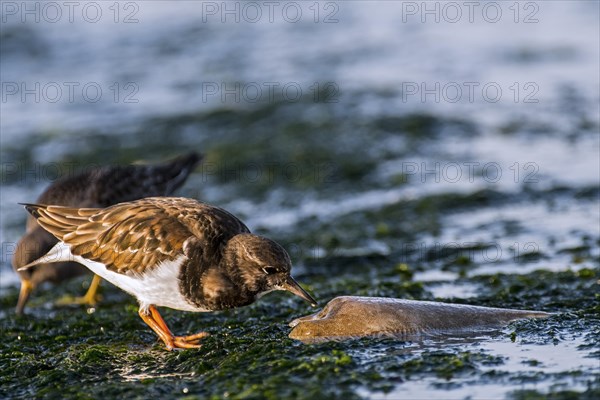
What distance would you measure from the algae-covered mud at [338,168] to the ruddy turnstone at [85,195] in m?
0.24

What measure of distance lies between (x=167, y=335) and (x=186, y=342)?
118 millimetres

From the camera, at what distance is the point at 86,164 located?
11023 millimetres

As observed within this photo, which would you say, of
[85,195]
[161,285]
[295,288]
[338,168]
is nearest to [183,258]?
[161,285]

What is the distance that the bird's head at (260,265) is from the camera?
5.38 meters

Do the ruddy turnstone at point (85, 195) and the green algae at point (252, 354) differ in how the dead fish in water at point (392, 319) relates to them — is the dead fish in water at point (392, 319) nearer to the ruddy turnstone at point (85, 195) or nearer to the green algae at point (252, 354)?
the green algae at point (252, 354)

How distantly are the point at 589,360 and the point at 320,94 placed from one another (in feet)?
26.8

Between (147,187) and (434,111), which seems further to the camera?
(434,111)

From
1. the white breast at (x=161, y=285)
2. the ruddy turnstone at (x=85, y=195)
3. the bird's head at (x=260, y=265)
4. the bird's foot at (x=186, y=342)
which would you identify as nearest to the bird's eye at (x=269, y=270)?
the bird's head at (x=260, y=265)

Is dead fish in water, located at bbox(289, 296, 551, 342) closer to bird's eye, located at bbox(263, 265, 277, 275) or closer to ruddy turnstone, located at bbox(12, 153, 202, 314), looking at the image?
bird's eye, located at bbox(263, 265, 277, 275)

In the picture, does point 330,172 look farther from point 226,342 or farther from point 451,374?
point 451,374

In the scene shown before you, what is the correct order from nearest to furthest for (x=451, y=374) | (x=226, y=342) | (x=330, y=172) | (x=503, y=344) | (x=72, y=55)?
1. (x=451, y=374)
2. (x=503, y=344)
3. (x=226, y=342)
4. (x=330, y=172)
5. (x=72, y=55)

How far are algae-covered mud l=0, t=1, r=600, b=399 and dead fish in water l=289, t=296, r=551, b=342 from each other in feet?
0.34

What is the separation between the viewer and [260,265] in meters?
5.39

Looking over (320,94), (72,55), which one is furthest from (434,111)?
(72,55)
